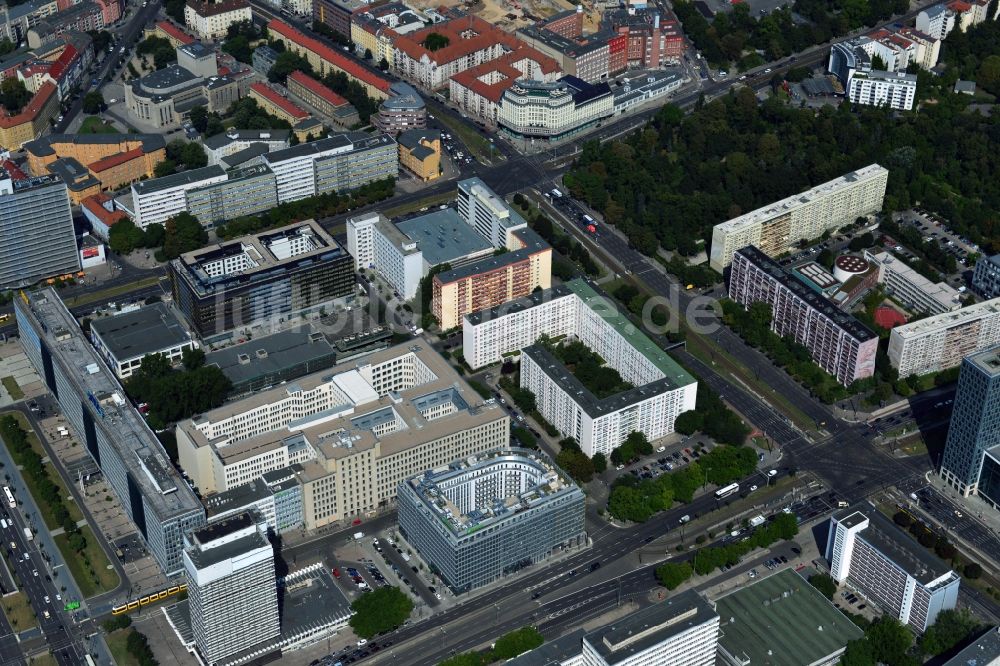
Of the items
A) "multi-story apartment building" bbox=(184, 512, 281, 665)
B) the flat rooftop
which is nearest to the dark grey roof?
the flat rooftop

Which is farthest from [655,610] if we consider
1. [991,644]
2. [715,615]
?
[991,644]

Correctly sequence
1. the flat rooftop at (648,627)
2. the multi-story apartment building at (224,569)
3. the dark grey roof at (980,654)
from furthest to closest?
the multi-story apartment building at (224,569)
the dark grey roof at (980,654)
the flat rooftop at (648,627)

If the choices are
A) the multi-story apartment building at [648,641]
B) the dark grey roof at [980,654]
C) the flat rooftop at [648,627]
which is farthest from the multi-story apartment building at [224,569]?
the dark grey roof at [980,654]

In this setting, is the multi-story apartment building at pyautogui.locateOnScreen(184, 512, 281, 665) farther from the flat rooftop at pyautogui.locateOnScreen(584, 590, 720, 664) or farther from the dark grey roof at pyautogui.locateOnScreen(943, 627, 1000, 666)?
the dark grey roof at pyautogui.locateOnScreen(943, 627, 1000, 666)

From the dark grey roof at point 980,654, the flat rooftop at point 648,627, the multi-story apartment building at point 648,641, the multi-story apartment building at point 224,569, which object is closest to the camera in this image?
the flat rooftop at point 648,627

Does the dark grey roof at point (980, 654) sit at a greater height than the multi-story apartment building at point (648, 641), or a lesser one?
lesser

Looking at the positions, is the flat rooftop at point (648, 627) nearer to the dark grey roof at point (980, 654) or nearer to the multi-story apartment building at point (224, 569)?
the dark grey roof at point (980, 654)

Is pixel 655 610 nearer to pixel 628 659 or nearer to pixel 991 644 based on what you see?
pixel 628 659

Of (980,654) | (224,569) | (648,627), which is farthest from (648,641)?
(224,569)
